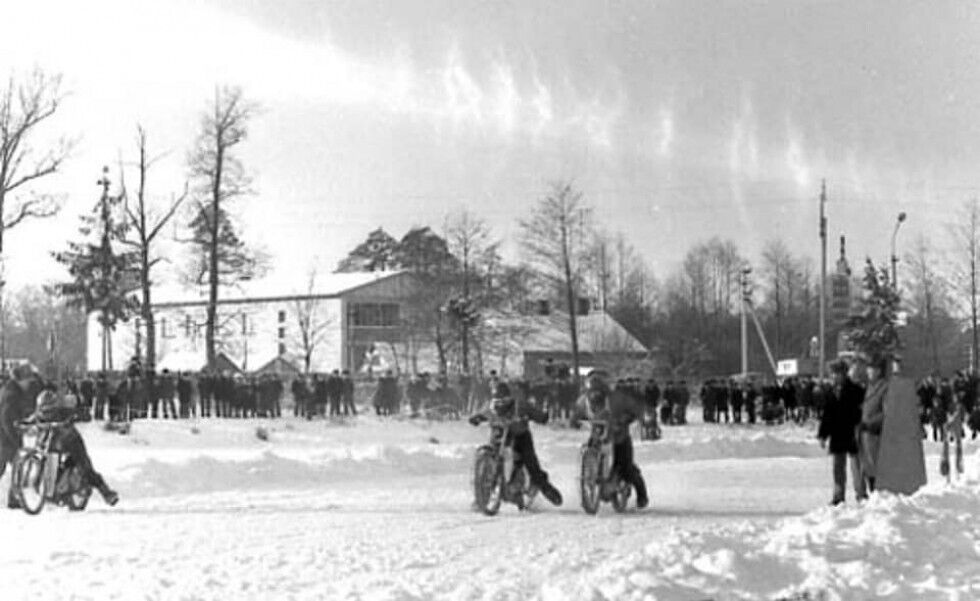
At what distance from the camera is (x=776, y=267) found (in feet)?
374

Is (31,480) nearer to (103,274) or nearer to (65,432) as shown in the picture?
(65,432)

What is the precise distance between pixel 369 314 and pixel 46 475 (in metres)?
77.9

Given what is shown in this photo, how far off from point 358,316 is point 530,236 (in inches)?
1550

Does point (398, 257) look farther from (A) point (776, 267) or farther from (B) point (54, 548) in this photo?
(B) point (54, 548)

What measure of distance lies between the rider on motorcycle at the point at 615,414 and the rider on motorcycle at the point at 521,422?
0.57 meters

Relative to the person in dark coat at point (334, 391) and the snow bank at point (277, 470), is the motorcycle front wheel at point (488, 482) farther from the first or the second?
the person in dark coat at point (334, 391)

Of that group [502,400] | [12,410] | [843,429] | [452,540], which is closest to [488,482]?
[502,400]

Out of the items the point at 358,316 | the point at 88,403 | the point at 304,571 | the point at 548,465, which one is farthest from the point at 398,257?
the point at 304,571

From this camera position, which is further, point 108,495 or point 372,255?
point 372,255

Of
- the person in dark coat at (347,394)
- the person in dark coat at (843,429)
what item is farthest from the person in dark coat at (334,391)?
the person in dark coat at (843,429)

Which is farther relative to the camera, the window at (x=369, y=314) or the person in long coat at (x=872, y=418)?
the window at (x=369, y=314)

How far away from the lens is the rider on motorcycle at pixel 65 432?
17.0m

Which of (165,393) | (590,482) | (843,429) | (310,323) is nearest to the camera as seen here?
(590,482)

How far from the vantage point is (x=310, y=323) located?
88.1m
